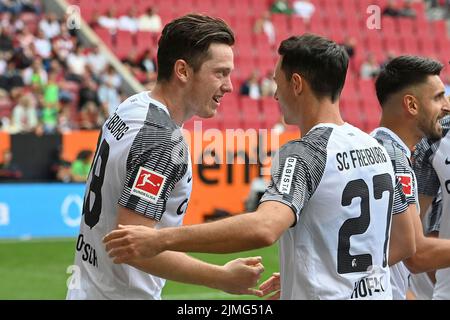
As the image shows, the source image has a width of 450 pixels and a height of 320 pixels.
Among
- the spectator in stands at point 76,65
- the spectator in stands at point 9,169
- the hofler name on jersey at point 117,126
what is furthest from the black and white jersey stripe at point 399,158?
the spectator in stands at point 76,65

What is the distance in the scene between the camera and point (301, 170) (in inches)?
145

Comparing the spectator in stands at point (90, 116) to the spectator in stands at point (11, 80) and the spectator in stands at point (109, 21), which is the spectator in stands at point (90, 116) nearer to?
the spectator in stands at point (11, 80)

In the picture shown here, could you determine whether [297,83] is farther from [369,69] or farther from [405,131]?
[369,69]

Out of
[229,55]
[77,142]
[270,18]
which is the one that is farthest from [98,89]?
[229,55]

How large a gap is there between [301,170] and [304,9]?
23363 mm

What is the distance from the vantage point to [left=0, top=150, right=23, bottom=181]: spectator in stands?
1612 centimetres

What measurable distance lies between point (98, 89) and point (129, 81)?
65.6 inches

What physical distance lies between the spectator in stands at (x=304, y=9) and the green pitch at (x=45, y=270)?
11.7 m

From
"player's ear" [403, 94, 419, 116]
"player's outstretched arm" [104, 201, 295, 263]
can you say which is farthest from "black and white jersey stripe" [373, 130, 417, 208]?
"player's outstretched arm" [104, 201, 295, 263]

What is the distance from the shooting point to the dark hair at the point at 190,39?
421cm

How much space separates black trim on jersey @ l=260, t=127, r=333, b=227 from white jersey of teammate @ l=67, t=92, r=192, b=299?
496 mm

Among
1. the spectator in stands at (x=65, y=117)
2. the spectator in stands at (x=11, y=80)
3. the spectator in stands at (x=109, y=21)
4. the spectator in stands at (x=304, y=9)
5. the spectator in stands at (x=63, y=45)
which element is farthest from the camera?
the spectator in stands at (x=304, y=9)

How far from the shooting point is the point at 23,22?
20.9 meters
